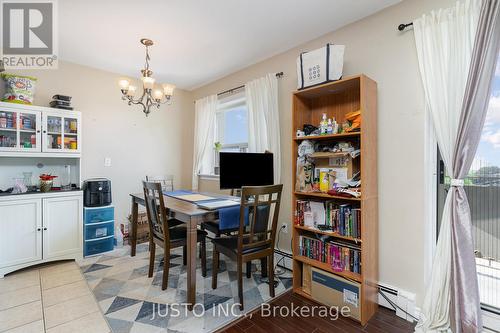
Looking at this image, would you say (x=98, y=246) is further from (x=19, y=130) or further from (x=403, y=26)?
(x=403, y=26)

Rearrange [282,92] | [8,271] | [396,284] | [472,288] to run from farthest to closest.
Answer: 1. [282,92]
2. [8,271]
3. [396,284]
4. [472,288]

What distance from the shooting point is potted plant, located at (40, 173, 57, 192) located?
2764 mm

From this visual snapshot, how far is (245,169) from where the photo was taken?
2.66 meters

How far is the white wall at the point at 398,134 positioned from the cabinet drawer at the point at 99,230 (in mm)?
3150

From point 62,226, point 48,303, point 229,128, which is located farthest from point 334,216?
point 62,226

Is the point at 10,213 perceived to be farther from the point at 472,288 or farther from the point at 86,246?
the point at 472,288

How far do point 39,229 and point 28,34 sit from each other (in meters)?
2.04

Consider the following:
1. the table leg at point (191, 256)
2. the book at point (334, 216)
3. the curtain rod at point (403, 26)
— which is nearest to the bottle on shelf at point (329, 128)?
the book at point (334, 216)

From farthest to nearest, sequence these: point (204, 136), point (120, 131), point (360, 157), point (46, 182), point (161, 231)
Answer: point (204, 136)
point (120, 131)
point (46, 182)
point (161, 231)
point (360, 157)

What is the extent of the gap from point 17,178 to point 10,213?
530 millimetres

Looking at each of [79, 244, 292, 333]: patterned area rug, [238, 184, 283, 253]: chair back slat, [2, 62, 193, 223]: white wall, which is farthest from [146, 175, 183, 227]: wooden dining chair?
[238, 184, 283, 253]: chair back slat

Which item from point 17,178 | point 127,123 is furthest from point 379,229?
point 17,178

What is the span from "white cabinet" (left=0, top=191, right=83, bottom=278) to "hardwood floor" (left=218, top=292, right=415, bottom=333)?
2.27 meters

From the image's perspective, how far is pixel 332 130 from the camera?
2.07 metres
